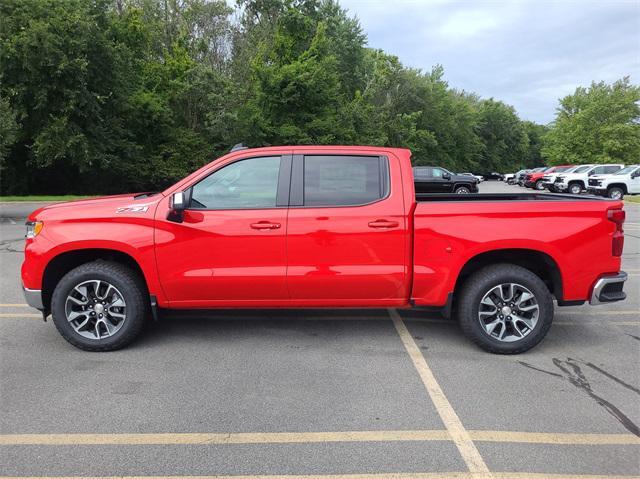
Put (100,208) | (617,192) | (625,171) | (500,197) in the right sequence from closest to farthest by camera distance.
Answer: (100,208), (500,197), (617,192), (625,171)

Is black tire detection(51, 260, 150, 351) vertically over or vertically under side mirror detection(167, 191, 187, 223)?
under

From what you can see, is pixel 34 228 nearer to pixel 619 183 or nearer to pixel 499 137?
pixel 619 183

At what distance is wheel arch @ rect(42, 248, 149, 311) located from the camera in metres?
4.64

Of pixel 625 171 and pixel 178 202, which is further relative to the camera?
pixel 625 171

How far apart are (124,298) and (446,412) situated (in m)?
2.89

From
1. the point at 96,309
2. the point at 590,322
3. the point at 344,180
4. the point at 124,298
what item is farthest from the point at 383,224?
the point at 590,322

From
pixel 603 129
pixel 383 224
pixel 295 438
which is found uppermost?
pixel 603 129

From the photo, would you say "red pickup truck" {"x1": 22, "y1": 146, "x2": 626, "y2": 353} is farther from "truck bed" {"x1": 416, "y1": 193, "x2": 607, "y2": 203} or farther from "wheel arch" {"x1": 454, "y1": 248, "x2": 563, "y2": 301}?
"truck bed" {"x1": 416, "y1": 193, "x2": 607, "y2": 203}

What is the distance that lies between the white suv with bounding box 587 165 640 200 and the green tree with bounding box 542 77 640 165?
3173 cm

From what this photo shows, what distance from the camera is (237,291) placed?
14.9 ft

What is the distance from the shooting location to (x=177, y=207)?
4.38 meters

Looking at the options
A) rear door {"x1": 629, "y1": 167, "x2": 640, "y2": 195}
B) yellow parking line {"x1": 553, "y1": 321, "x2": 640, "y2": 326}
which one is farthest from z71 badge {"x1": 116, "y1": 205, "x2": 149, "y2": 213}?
rear door {"x1": 629, "y1": 167, "x2": 640, "y2": 195}

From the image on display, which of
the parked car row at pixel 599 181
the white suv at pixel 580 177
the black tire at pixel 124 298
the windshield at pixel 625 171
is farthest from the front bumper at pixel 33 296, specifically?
the white suv at pixel 580 177

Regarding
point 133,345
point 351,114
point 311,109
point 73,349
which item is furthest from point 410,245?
point 351,114
